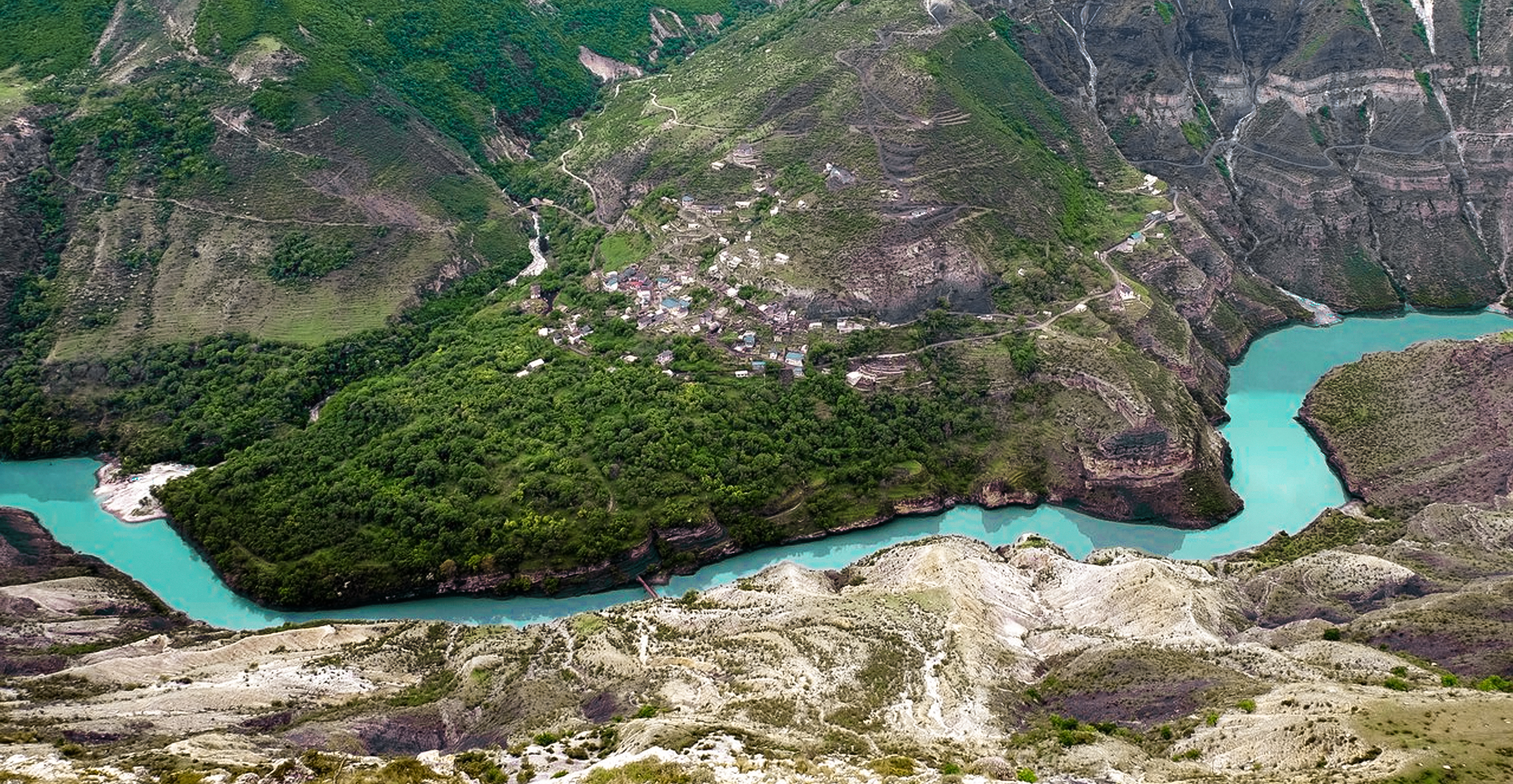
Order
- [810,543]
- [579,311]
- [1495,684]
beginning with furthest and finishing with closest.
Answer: [579,311], [810,543], [1495,684]

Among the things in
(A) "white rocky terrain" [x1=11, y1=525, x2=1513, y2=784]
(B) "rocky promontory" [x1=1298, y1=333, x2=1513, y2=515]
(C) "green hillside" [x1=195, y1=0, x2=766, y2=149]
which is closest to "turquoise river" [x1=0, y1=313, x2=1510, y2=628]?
(B) "rocky promontory" [x1=1298, y1=333, x2=1513, y2=515]

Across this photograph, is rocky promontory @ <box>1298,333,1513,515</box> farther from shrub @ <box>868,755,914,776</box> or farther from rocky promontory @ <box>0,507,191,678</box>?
rocky promontory @ <box>0,507,191,678</box>

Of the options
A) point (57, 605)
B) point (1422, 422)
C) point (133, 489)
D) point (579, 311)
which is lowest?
point (57, 605)

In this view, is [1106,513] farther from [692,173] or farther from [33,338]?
[33,338]

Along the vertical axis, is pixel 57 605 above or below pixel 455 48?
below

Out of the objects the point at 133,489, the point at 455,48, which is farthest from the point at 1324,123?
the point at 133,489

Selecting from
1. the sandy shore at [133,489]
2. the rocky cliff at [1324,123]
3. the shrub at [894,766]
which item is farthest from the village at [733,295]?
the shrub at [894,766]

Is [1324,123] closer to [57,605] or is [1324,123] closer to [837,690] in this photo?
[837,690]
